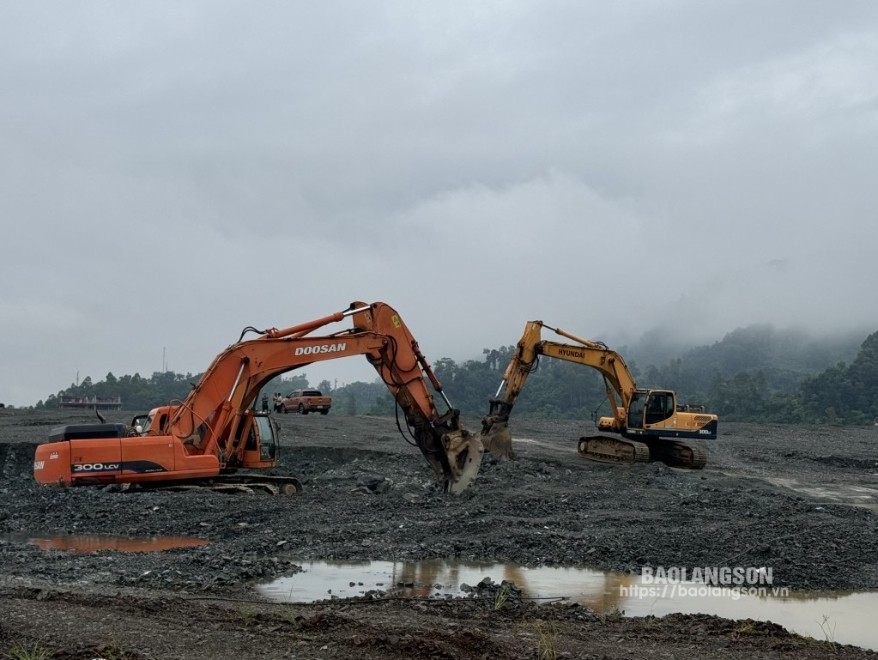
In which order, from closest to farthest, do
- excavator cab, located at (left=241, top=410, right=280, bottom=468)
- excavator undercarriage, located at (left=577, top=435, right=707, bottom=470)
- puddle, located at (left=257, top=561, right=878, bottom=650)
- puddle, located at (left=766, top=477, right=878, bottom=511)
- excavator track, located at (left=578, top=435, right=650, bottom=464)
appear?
puddle, located at (left=257, top=561, right=878, bottom=650) < excavator cab, located at (left=241, top=410, right=280, bottom=468) < puddle, located at (left=766, top=477, right=878, bottom=511) < excavator track, located at (left=578, top=435, right=650, bottom=464) < excavator undercarriage, located at (left=577, top=435, right=707, bottom=470)

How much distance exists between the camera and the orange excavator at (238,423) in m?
16.4

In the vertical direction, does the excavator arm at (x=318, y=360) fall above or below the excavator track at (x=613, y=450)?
above

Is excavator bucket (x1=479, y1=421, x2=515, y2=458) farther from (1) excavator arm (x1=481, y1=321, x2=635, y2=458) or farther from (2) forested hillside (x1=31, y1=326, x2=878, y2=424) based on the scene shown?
(2) forested hillside (x1=31, y1=326, x2=878, y2=424)

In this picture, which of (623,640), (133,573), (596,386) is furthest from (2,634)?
(596,386)

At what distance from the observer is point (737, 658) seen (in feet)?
23.3

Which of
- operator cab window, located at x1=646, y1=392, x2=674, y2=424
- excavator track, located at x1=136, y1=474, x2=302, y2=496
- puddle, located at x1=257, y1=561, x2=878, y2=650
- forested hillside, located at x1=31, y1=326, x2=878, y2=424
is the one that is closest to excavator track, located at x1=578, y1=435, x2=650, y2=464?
operator cab window, located at x1=646, y1=392, x2=674, y2=424

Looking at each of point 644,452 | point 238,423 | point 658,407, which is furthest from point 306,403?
point 238,423

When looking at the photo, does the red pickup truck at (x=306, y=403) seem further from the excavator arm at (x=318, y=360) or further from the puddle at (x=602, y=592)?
the puddle at (x=602, y=592)

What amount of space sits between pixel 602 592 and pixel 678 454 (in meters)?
17.1

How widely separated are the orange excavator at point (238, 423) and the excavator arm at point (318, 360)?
0.02 metres

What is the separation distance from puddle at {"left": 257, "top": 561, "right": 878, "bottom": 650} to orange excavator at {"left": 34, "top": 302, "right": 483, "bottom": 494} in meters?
4.98

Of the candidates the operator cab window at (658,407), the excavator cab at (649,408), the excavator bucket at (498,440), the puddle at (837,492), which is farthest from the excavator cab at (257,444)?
the puddle at (837,492)

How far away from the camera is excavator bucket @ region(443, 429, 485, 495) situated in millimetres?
16141

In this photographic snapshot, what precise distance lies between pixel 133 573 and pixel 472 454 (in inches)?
279
